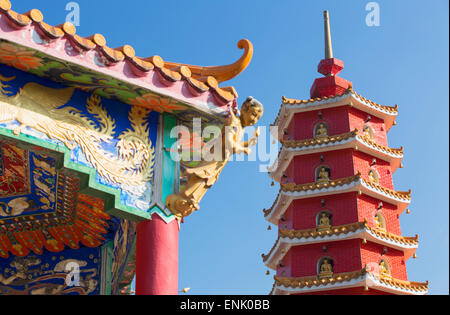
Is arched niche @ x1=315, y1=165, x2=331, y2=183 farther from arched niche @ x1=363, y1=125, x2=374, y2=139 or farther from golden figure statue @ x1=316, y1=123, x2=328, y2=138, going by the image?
arched niche @ x1=363, y1=125, x2=374, y2=139

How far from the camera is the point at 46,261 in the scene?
32.9 feet

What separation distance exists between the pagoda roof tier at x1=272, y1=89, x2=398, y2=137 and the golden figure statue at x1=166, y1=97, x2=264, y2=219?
30607 millimetres

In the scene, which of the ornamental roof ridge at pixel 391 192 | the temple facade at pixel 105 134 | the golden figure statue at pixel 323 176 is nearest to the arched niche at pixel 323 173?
the golden figure statue at pixel 323 176

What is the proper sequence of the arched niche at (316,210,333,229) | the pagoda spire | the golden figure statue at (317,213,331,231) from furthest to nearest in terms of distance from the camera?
the pagoda spire → the arched niche at (316,210,333,229) → the golden figure statue at (317,213,331,231)

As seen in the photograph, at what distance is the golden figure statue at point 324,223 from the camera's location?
117 ft

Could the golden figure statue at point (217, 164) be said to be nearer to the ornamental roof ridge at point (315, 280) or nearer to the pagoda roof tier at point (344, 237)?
the ornamental roof ridge at point (315, 280)

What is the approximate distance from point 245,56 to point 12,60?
260 cm

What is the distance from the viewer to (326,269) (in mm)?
34500

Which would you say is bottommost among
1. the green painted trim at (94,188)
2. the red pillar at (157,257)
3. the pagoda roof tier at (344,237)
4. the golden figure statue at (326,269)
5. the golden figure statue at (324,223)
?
the red pillar at (157,257)

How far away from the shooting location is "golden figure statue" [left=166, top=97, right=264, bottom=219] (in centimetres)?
822

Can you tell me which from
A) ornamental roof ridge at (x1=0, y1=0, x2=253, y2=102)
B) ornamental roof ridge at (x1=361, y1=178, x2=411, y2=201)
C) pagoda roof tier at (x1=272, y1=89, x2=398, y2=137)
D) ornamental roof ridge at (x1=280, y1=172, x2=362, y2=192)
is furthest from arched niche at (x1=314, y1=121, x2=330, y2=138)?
ornamental roof ridge at (x1=0, y1=0, x2=253, y2=102)

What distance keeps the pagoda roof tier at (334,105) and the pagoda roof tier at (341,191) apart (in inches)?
143
